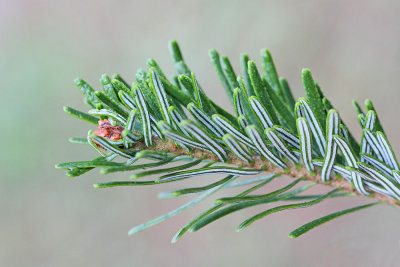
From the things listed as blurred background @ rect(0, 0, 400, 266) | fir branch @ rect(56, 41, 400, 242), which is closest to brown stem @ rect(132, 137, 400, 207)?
fir branch @ rect(56, 41, 400, 242)

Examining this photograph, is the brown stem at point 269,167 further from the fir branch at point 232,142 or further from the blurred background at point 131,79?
the blurred background at point 131,79

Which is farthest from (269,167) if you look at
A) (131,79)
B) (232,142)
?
(131,79)

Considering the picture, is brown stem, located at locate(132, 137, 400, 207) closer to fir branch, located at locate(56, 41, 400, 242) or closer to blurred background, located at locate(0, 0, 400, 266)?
fir branch, located at locate(56, 41, 400, 242)

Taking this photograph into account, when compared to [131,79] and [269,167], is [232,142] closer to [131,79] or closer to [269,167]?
[269,167]

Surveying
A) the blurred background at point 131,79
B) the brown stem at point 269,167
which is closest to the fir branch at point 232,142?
the brown stem at point 269,167

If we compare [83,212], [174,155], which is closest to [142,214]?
[83,212]

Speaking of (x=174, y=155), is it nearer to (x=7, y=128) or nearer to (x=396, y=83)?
(x=396, y=83)
